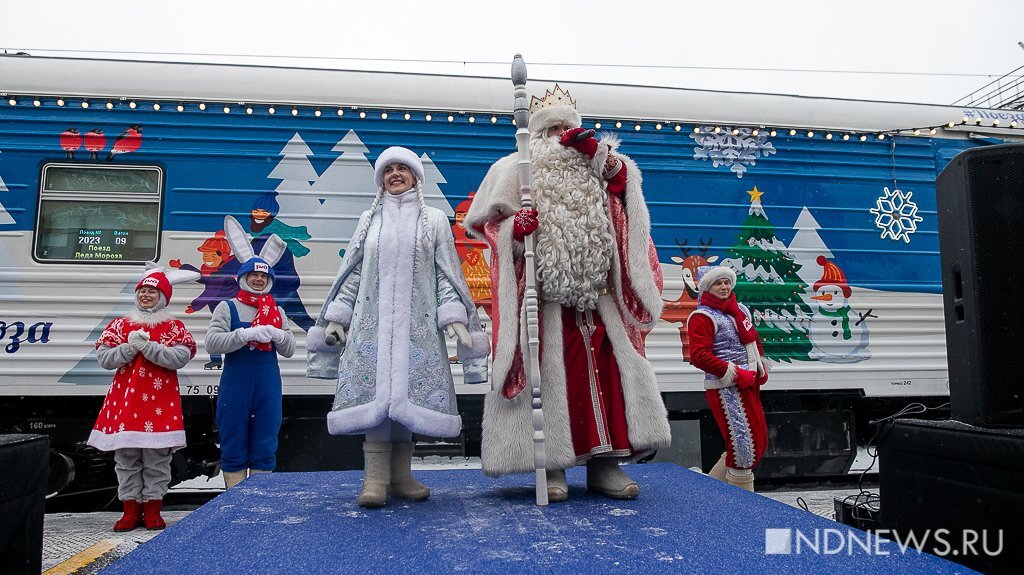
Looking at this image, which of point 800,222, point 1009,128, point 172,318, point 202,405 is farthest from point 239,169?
point 1009,128

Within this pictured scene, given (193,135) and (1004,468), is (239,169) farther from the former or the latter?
(1004,468)

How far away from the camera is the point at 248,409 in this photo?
147 inches

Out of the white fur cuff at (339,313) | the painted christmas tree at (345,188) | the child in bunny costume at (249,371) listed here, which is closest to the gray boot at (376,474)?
the white fur cuff at (339,313)

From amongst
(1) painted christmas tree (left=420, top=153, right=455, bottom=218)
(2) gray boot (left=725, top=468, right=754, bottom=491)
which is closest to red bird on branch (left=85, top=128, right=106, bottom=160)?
(1) painted christmas tree (left=420, top=153, right=455, bottom=218)

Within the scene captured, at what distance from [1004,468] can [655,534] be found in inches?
38.4

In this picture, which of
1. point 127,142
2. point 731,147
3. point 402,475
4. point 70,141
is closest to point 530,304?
point 402,475

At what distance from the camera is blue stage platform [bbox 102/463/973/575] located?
165 centimetres

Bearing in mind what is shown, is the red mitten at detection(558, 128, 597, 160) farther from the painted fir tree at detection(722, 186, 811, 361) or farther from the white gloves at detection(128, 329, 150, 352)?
the white gloves at detection(128, 329, 150, 352)

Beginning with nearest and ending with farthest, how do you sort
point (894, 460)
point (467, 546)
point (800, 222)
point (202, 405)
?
1. point (467, 546)
2. point (894, 460)
3. point (202, 405)
4. point (800, 222)

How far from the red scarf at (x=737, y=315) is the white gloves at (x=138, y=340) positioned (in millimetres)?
2998

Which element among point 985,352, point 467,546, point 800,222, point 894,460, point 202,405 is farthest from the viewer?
point 800,222

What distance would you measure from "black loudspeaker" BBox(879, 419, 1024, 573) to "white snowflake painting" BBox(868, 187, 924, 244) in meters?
2.71

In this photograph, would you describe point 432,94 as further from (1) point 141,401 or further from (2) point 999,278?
(2) point 999,278

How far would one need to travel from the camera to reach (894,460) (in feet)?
7.78
